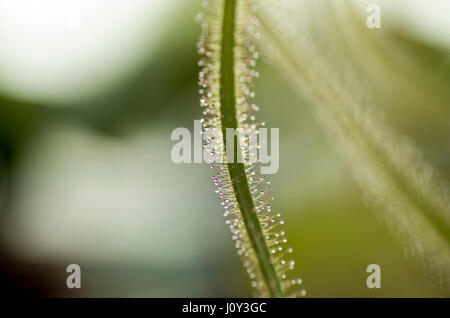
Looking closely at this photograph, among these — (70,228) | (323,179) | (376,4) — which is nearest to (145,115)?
(70,228)

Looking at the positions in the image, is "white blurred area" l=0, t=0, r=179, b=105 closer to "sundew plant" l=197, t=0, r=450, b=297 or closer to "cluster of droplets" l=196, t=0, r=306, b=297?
"sundew plant" l=197, t=0, r=450, b=297

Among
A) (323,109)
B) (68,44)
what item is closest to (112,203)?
(68,44)

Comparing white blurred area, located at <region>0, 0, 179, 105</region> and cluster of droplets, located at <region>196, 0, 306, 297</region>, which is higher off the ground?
white blurred area, located at <region>0, 0, 179, 105</region>

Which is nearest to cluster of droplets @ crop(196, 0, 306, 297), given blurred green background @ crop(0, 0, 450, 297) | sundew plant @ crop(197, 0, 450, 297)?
sundew plant @ crop(197, 0, 450, 297)

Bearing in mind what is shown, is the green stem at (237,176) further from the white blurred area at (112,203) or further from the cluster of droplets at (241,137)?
the white blurred area at (112,203)

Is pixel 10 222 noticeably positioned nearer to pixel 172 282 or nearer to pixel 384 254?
pixel 172 282

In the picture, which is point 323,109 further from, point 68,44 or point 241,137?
point 68,44

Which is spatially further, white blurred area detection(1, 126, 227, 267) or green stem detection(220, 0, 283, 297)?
white blurred area detection(1, 126, 227, 267)
